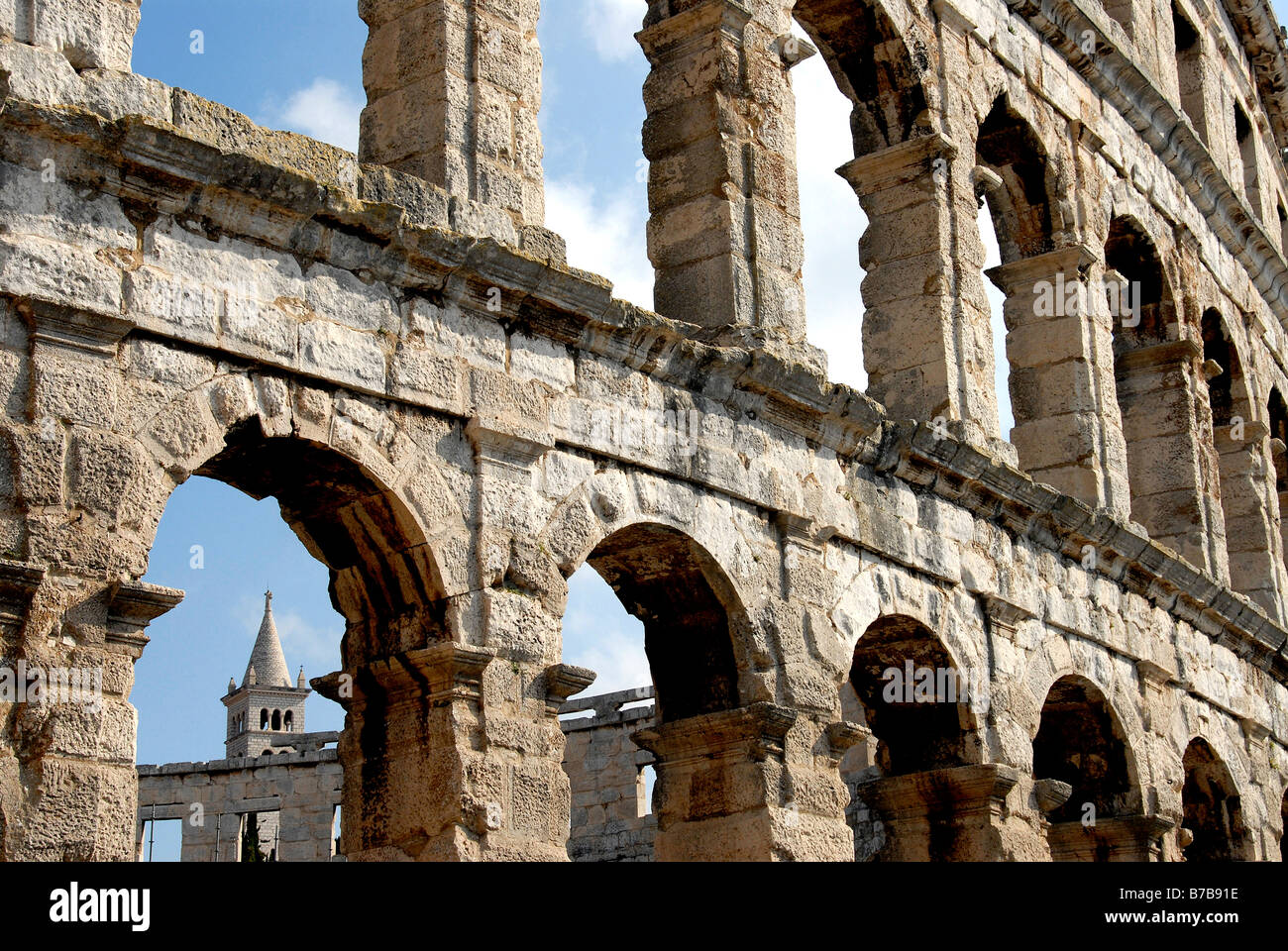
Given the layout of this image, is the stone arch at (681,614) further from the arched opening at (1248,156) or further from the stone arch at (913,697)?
the arched opening at (1248,156)

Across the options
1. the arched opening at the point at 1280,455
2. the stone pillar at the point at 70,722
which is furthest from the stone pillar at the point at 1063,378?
the stone pillar at the point at 70,722

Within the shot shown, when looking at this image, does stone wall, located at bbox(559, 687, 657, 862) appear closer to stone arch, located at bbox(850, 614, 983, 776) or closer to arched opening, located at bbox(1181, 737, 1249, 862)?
arched opening, located at bbox(1181, 737, 1249, 862)

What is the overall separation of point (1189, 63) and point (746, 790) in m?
12.0

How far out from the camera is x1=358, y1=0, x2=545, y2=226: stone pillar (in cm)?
838

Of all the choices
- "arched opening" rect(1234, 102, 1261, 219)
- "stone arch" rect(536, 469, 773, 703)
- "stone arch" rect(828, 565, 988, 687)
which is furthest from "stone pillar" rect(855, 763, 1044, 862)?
"arched opening" rect(1234, 102, 1261, 219)

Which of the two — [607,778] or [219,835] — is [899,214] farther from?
[219,835]

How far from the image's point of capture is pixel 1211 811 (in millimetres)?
14031

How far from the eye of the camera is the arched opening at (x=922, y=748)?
10.4 m

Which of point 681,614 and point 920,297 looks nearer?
point 681,614

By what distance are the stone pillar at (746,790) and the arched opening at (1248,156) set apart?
41.0 feet

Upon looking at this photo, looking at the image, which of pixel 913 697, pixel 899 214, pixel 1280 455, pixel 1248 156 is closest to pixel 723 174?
pixel 899 214

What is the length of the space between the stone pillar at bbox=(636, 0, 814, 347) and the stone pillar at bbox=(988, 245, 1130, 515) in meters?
3.58
